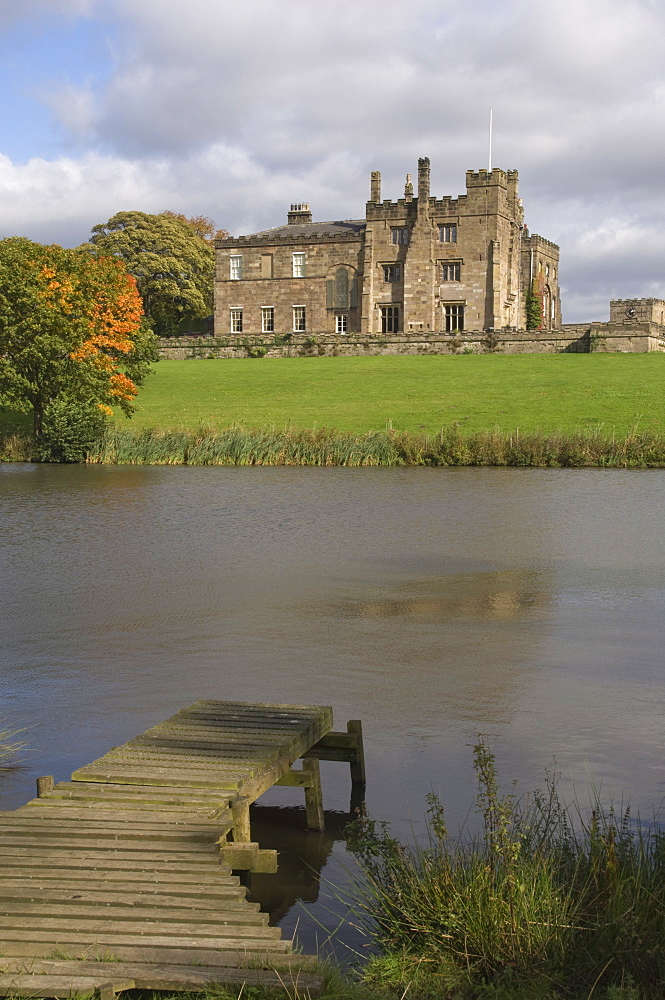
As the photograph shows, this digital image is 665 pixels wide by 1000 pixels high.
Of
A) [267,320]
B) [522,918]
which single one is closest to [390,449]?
[522,918]

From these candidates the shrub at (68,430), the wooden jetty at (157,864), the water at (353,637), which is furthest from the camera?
the shrub at (68,430)

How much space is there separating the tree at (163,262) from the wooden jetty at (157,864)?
72339 mm

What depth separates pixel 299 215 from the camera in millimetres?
80250

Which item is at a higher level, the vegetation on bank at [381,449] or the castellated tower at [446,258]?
the castellated tower at [446,258]

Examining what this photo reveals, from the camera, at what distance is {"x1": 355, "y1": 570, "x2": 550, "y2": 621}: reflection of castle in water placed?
1325cm

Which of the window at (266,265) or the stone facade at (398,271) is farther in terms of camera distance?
the window at (266,265)

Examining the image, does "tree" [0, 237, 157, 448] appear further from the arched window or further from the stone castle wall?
the arched window

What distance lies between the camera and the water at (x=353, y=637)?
24.2 ft

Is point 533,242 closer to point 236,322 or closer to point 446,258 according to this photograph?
point 446,258

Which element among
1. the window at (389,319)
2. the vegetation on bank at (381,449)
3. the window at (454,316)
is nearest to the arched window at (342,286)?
the window at (389,319)

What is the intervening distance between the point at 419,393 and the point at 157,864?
42964 mm

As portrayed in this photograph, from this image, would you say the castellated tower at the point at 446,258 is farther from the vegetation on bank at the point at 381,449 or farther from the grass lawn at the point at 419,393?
the vegetation on bank at the point at 381,449

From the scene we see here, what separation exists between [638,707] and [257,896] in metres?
4.28

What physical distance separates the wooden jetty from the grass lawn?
31.3m
